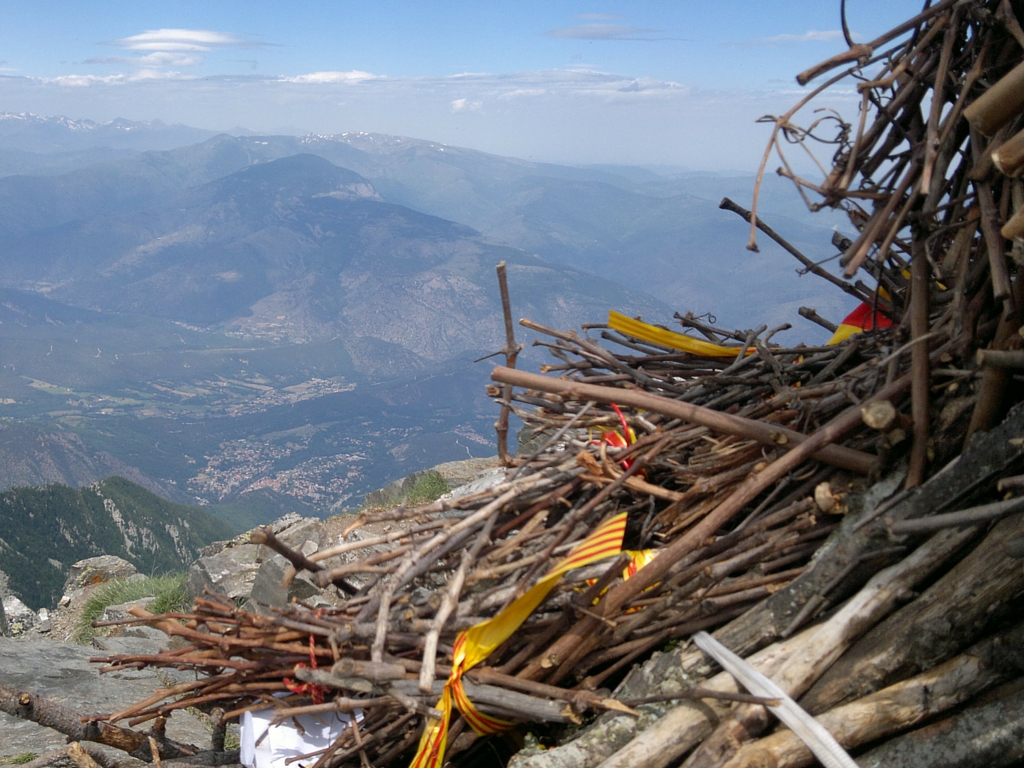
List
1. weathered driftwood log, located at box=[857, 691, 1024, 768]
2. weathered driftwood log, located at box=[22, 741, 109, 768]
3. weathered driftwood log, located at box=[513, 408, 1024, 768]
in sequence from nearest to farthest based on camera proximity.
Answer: weathered driftwood log, located at box=[857, 691, 1024, 768] → weathered driftwood log, located at box=[513, 408, 1024, 768] → weathered driftwood log, located at box=[22, 741, 109, 768]

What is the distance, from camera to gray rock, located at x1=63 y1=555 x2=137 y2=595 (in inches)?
656

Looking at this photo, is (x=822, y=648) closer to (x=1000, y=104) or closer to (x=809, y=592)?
(x=809, y=592)

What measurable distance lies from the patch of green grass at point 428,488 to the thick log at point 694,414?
35.9 ft

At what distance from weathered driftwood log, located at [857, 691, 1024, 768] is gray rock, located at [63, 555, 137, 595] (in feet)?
56.8

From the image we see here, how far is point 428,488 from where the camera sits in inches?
587

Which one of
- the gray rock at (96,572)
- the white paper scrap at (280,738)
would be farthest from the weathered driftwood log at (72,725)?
the gray rock at (96,572)

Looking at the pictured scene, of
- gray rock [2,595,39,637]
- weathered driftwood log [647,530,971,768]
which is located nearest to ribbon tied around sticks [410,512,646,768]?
weathered driftwood log [647,530,971,768]

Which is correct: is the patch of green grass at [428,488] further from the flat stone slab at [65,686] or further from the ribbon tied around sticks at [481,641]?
the ribbon tied around sticks at [481,641]

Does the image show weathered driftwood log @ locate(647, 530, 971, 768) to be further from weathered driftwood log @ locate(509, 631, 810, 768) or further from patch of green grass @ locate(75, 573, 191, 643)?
patch of green grass @ locate(75, 573, 191, 643)

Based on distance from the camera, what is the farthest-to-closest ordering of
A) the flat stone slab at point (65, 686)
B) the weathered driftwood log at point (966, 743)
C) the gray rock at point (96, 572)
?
the gray rock at point (96, 572)
the flat stone slab at point (65, 686)
the weathered driftwood log at point (966, 743)

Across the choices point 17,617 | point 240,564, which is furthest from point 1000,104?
point 17,617

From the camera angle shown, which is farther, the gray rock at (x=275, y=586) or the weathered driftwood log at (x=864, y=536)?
the gray rock at (x=275, y=586)

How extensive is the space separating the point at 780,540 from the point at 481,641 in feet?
4.23

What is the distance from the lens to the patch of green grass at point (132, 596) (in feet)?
41.7
